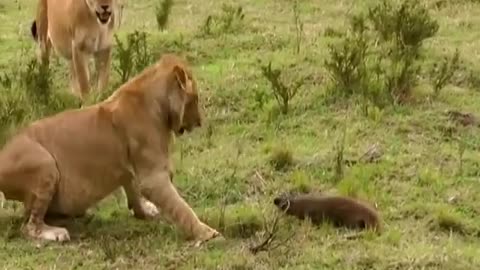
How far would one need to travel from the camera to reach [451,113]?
29.1 ft

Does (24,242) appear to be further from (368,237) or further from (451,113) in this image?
(451,113)

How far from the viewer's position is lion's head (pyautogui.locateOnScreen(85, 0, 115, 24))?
957 centimetres

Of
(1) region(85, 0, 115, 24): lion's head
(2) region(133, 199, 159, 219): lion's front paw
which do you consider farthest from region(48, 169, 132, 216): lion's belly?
(1) region(85, 0, 115, 24): lion's head

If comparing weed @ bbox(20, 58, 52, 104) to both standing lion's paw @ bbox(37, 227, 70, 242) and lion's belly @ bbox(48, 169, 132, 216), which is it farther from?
standing lion's paw @ bbox(37, 227, 70, 242)

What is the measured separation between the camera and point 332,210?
6762 mm

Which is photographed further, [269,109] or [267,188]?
[269,109]

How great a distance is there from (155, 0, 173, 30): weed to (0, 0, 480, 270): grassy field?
0.33 ft

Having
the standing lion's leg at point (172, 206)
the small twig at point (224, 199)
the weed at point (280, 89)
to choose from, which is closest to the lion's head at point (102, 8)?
the weed at point (280, 89)

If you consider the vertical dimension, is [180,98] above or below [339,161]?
above

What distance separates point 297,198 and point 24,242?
57.7 inches

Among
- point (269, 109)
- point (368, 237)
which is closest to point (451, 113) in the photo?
point (269, 109)

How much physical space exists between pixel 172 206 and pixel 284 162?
156cm

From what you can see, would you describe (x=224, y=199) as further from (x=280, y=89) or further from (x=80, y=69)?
(x=80, y=69)

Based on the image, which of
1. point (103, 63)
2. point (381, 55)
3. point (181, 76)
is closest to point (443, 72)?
point (381, 55)
